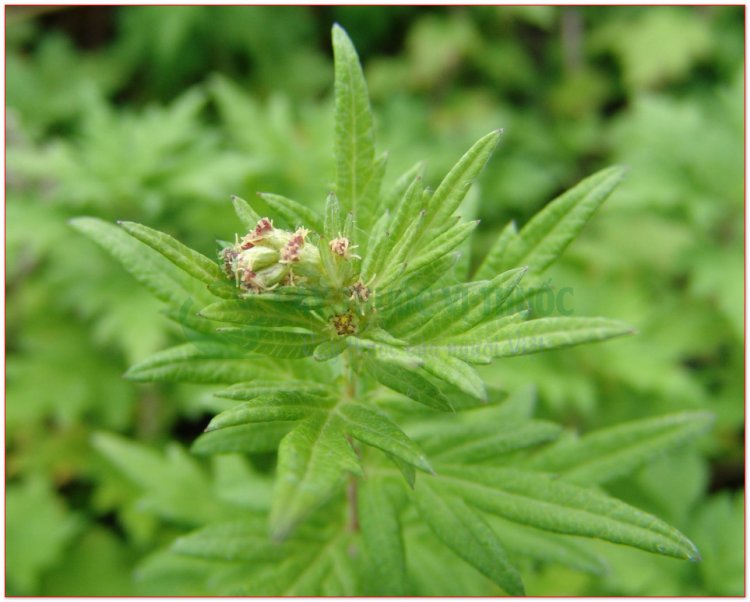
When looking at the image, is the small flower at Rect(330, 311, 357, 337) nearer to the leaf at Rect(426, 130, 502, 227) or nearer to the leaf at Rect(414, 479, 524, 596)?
the leaf at Rect(426, 130, 502, 227)

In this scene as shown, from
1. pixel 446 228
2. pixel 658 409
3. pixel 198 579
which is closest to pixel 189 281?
pixel 446 228

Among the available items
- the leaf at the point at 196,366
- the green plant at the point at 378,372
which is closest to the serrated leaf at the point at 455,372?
the green plant at the point at 378,372

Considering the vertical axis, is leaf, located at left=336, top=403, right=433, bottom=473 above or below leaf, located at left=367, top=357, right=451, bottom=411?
below

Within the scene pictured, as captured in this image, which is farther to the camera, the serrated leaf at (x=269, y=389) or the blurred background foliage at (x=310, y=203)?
the blurred background foliage at (x=310, y=203)

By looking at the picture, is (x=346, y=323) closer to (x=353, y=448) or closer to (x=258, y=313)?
(x=258, y=313)

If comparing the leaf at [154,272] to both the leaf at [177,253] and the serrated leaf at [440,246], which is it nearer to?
the leaf at [177,253]

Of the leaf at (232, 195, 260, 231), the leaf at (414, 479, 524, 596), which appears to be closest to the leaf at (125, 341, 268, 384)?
the leaf at (232, 195, 260, 231)
